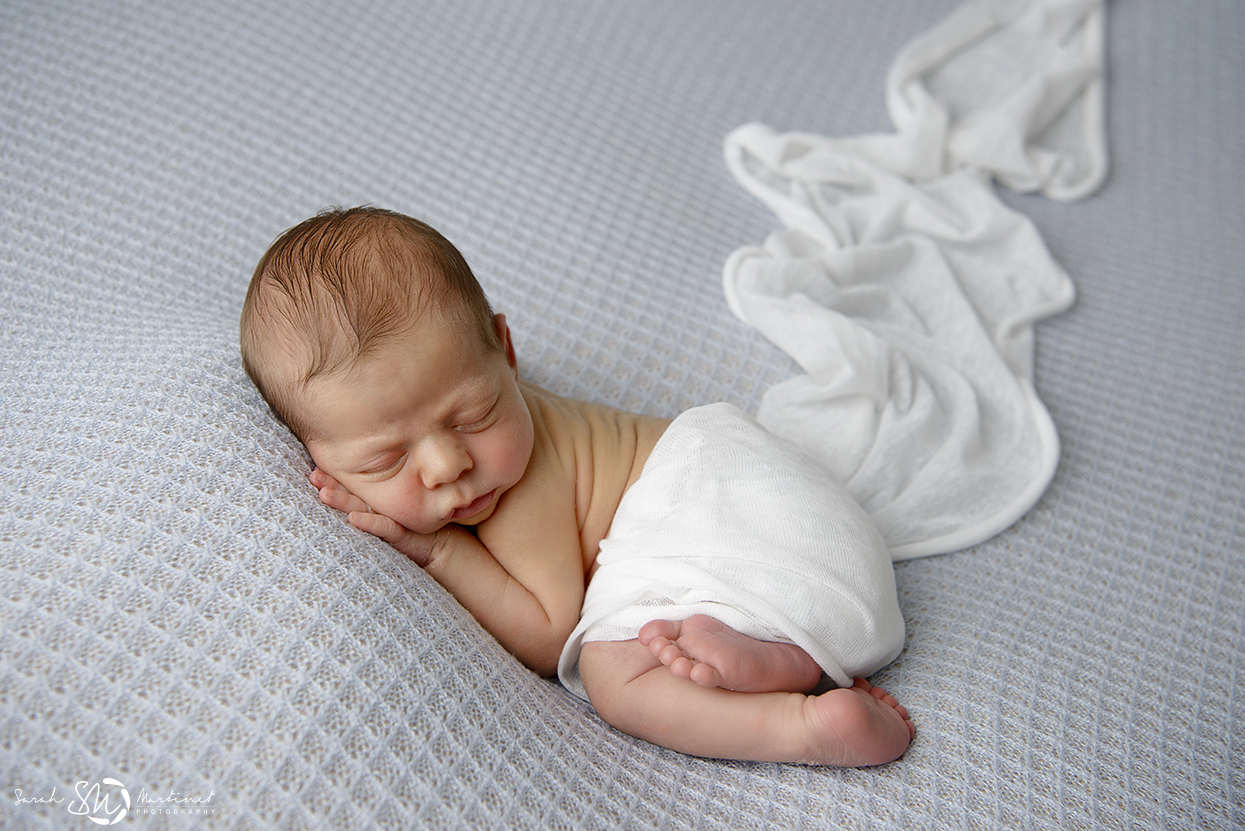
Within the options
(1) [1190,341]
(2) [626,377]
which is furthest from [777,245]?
(1) [1190,341]

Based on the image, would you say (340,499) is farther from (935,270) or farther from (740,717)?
(935,270)

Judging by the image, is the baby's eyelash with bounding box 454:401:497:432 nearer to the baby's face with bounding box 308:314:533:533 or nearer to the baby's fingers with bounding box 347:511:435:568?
the baby's face with bounding box 308:314:533:533

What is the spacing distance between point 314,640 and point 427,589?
0.53 feet

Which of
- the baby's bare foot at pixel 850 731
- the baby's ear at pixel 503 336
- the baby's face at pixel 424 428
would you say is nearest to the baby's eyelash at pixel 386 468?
the baby's face at pixel 424 428

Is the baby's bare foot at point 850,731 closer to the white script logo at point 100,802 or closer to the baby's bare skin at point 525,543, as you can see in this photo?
the baby's bare skin at point 525,543

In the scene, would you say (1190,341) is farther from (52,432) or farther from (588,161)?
(52,432)

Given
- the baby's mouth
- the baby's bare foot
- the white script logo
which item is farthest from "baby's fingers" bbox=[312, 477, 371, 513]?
the baby's bare foot

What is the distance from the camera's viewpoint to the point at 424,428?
965 mm

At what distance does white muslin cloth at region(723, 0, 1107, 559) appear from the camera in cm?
126

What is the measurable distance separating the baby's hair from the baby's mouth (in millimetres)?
184

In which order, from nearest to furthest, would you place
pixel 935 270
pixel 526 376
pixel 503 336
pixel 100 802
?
pixel 100 802, pixel 503 336, pixel 526 376, pixel 935 270

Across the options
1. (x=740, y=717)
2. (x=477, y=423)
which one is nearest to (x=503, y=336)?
(x=477, y=423)

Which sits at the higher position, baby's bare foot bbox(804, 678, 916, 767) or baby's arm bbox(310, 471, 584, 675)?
baby's bare foot bbox(804, 678, 916, 767)

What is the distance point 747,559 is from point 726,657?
0.39 feet
